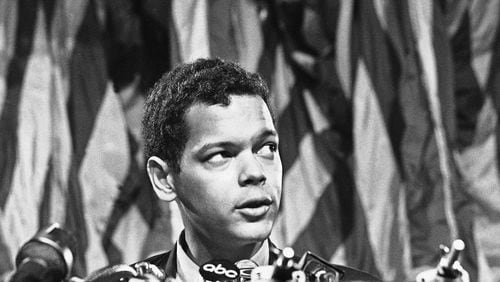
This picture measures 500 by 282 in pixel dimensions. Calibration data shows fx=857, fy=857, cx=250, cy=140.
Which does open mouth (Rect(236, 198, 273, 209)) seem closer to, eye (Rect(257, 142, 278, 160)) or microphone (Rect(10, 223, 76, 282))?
eye (Rect(257, 142, 278, 160))

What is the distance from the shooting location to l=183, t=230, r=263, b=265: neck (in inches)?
61.1

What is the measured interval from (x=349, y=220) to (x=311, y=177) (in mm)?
200

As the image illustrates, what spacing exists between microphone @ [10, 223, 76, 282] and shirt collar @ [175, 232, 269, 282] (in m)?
0.53

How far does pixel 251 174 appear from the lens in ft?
→ 4.79

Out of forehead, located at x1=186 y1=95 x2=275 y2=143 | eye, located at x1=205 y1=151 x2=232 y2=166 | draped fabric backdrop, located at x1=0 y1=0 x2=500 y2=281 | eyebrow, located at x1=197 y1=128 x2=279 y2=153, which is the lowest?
draped fabric backdrop, located at x1=0 y1=0 x2=500 y2=281

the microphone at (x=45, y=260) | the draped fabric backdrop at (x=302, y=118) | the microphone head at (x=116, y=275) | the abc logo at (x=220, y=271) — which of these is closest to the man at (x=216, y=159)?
the abc logo at (x=220, y=271)

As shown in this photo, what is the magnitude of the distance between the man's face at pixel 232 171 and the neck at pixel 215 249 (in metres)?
0.02

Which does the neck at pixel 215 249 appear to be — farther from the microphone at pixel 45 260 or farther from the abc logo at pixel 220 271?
the microphone at pixel 45 260

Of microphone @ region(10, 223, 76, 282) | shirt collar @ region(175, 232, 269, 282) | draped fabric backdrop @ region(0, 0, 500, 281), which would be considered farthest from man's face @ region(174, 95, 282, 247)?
draped fabric backdrop @ region(0, 0, 500, 281)

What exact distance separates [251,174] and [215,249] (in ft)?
0.66

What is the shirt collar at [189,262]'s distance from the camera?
161 centimetres

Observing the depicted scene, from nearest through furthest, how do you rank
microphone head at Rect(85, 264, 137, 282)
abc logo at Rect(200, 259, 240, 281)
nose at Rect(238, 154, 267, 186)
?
microphone head at Rect(85, 264, 137, 282) < abc logo at Rect(200, 259, 240, 281) < nose at Rect(238, 154, 267, 186)

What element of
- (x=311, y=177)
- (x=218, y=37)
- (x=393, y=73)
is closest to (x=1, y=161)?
(x=218, y=37)

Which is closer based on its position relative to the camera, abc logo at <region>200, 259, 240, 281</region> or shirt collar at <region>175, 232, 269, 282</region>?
abc logo at <region>200, 259, 240, 281</region>
